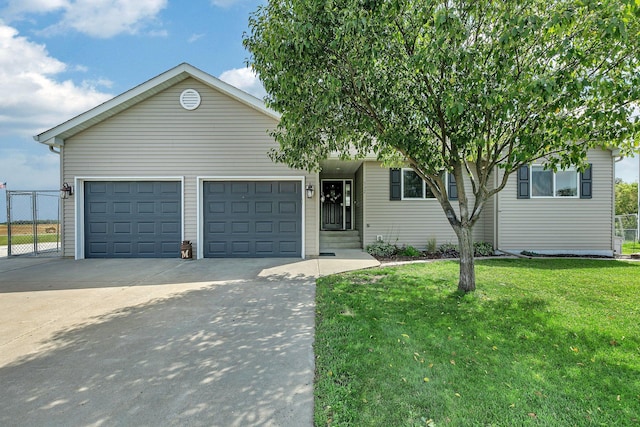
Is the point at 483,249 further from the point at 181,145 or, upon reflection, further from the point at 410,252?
the point at 181,145

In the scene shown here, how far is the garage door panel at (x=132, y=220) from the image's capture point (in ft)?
29.1

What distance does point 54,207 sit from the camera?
10.0 metres

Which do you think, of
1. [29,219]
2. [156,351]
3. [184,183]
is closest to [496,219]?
[184,183]

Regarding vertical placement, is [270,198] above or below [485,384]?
above

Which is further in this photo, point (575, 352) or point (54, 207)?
point (54, 207)

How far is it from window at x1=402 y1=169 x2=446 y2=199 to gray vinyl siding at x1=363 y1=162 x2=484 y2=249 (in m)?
0.18

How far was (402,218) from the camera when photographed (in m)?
10.3

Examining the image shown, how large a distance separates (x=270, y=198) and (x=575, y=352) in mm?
7349

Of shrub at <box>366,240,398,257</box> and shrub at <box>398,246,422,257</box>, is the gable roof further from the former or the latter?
shrub at <box>398,246,422,257</box>

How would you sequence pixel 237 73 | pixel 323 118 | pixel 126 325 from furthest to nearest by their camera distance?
pixel 237 73 → pixel 323 118 → pixel 126 325

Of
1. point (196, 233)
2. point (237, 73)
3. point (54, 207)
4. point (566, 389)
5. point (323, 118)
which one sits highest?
point (237, 73)

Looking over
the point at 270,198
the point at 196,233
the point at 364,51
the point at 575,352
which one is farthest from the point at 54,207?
the point at 575,352

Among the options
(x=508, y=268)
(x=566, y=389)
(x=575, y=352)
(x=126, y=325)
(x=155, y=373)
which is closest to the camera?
(x=566, y=389)

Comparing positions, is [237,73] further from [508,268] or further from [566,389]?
[566,389]
